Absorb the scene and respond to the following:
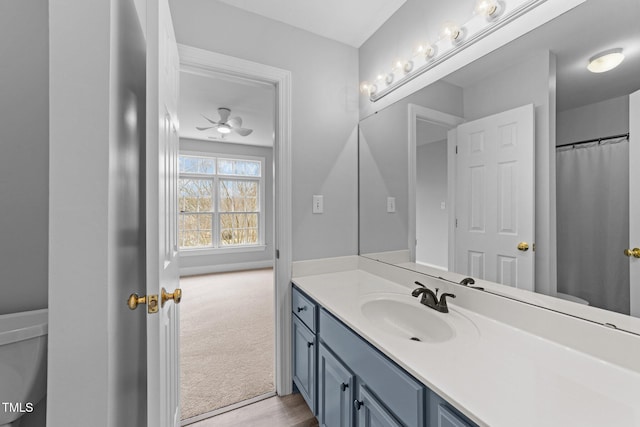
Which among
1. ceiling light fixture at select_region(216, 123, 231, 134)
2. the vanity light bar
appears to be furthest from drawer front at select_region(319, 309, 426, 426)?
ceiling light fixture at select_region(216, 123, 231, 134)

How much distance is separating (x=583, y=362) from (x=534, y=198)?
0.56 metres

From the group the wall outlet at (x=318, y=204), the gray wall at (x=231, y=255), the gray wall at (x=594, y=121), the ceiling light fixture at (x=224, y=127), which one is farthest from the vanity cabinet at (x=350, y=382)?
the gray wall at (x=231, y=255)

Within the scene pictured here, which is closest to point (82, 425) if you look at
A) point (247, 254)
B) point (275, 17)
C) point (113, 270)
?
point (113, 270)

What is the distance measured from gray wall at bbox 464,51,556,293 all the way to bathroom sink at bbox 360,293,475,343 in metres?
0.36

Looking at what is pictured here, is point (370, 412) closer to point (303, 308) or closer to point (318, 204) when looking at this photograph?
point (303, 308)

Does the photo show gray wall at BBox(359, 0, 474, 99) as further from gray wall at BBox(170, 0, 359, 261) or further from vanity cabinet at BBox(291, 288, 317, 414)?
vanity cabinet at BBox(291, 288, 317, 414)

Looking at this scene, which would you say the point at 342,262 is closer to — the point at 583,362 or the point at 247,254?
the point at 583,362

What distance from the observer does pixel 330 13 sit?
1688 millimetres

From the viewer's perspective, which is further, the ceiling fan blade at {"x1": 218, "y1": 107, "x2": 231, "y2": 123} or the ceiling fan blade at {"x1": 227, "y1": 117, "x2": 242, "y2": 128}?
the ceiling fan blade at {"x1": 227, "y1": 117, "x2": 242, "y2": 128}

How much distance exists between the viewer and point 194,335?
257 cm

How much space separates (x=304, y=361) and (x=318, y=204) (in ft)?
3.29

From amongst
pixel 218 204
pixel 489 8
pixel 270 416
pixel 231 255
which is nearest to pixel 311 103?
pixel 489 8

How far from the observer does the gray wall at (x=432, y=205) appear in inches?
55.9

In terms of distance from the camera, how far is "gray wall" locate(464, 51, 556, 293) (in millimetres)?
984
